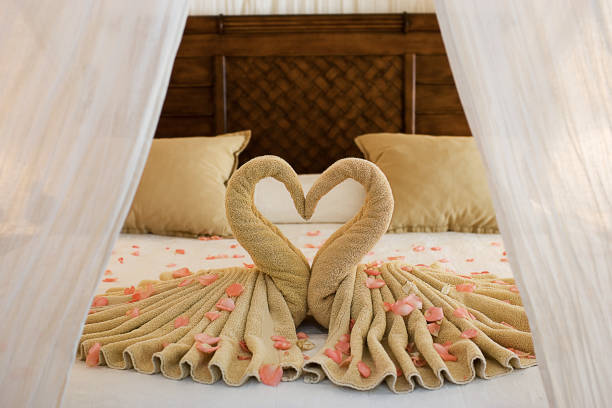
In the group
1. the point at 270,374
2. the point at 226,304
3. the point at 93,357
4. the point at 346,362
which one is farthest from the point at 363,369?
the point at 93,357

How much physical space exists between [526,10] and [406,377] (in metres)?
0.63

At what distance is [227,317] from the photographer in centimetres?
130

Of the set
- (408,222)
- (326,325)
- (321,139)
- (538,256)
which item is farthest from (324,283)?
(321,139)

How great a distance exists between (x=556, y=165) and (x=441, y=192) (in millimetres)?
1439

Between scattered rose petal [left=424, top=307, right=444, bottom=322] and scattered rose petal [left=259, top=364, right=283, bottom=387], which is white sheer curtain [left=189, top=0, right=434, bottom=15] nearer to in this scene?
scattered rose petal [left=424, top=307, right=444, bottom=322]

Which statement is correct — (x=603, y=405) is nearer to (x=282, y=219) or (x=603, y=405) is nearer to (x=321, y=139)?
(x=282, y=219)

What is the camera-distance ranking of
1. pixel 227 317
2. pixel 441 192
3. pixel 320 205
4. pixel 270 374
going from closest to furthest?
1. pixel 270 374
2. pixel 227 317
3. pixel 441 192
4. pixel 320 205

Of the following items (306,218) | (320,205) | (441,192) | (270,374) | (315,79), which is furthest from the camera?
(315,79)

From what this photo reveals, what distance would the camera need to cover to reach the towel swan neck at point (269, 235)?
55.4 inches

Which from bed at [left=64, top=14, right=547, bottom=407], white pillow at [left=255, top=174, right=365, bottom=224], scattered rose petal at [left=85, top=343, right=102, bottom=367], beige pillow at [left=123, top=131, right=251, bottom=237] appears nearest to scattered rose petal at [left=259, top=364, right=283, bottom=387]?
scattered rose petal at [left=85, top=343, right=102, bottom=367]

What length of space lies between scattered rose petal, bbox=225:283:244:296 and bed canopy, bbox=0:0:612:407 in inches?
16.6

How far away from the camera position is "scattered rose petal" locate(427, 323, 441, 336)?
1.25 metres

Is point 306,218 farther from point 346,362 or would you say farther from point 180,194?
point 180,194


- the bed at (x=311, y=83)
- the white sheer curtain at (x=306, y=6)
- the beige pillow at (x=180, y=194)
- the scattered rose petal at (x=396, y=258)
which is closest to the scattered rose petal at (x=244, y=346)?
the scattered rose petal at (x=396, y=258)
